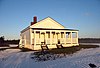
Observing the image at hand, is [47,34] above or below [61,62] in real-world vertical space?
A: above

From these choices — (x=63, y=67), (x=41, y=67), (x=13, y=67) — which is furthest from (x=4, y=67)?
(x=63, y=67)

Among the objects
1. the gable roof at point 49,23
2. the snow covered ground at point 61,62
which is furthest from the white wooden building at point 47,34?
the snow covered ground at point 61,62

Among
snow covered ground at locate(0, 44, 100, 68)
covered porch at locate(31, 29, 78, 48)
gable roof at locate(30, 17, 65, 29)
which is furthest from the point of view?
gable roof at locate(30, 17, 65, 29)

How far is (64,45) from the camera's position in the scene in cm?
2786

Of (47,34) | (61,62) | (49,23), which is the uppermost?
(49,23)

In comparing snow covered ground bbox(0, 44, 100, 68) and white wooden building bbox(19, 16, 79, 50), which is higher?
white wooden building bbox(19, 16, 79, 50)

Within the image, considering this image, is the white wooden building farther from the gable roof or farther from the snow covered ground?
the snow covered ground

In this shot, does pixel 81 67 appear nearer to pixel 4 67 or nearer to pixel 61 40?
pixel 4 67

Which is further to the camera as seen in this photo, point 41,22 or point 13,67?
point 41,22

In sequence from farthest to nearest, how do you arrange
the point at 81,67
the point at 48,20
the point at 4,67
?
1. the point at 48,20
2. the point at 4,67
3. the point at 81,67

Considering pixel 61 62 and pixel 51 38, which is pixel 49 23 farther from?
pixel 61 62

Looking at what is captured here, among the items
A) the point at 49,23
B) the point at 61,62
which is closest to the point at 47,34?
the point at 49,23

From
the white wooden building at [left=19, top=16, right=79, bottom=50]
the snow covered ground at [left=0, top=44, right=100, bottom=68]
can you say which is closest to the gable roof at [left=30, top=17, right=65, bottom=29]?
the white wooden building at [left=19, top=16, right=79, bottom=50]

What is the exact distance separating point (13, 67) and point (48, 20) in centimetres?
1852
